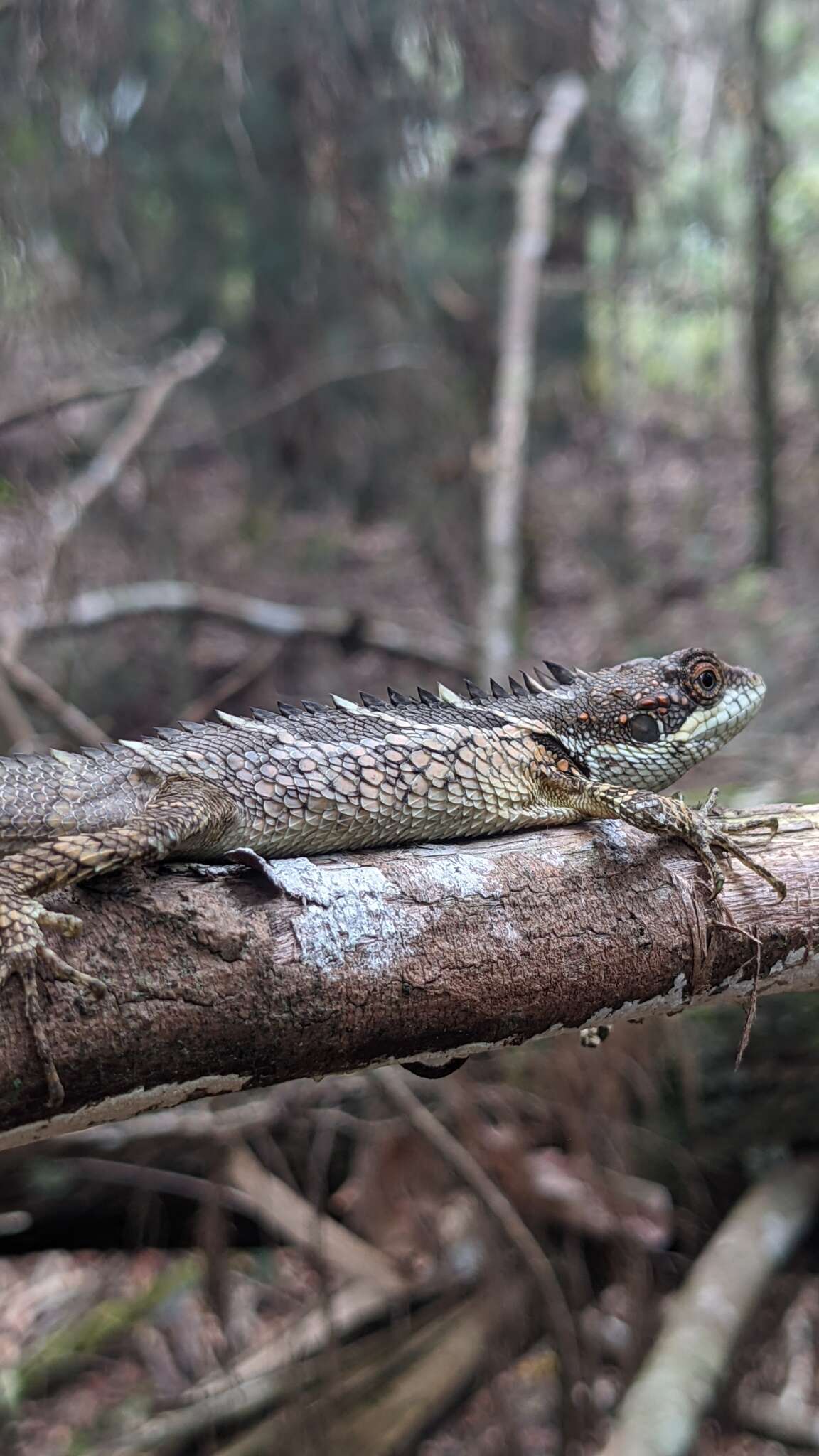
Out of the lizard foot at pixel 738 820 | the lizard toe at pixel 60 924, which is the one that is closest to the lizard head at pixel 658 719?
the lizard foot at pixel 738 820

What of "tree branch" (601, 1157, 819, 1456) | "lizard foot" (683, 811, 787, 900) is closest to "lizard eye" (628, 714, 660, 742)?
"lizard foot" (683, 811, 787, 900)

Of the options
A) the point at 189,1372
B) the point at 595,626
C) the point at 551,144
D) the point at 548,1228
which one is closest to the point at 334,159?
the point at 551,144

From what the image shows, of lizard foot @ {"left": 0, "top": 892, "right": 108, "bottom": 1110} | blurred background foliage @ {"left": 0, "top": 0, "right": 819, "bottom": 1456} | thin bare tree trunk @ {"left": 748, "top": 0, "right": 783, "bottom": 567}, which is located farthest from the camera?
thin bare tree trunk @ {"left": 748, "top": 0, "right": 783, "bottom": 567}

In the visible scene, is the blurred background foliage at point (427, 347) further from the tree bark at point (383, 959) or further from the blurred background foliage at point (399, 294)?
the tree bark at point (383, 959)

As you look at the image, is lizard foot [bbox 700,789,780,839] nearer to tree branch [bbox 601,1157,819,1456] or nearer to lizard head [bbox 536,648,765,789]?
lizard head [bbox 536,648,765,789]

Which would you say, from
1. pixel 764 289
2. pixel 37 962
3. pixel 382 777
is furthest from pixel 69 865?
pixel 764 289

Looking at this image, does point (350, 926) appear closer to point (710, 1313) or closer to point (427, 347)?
point (710, 1313)
